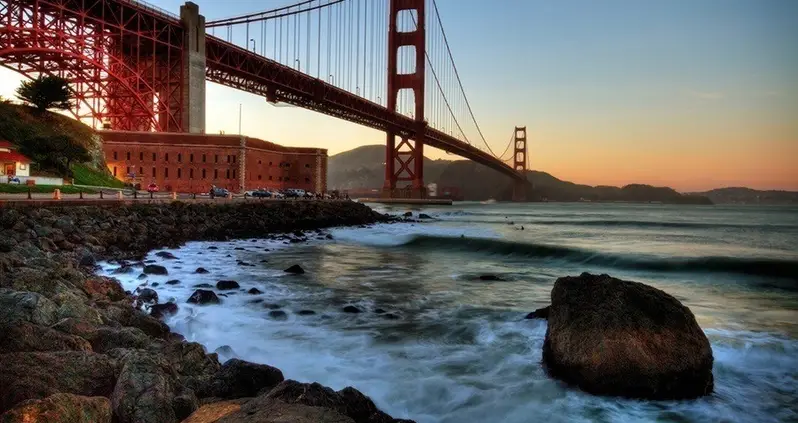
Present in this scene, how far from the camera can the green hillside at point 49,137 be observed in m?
29.6

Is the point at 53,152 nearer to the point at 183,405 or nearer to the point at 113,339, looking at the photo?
the point at 113,339

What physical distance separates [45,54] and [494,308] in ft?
149

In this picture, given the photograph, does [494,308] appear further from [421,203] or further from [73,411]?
[421,203]

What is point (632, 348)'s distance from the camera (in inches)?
219

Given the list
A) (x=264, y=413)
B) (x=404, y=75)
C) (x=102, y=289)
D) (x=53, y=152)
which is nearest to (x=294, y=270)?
(x=102, y=289)

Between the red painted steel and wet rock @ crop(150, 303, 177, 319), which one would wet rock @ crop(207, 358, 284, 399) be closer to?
wet rock @ crop(150, 303, 177, 319)

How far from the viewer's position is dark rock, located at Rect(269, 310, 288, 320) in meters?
9.12

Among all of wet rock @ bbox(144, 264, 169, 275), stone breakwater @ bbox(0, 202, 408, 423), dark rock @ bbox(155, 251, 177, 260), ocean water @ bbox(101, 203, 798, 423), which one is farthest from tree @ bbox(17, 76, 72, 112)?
stone breakwater @ bbox(0, 202, 408, 423)

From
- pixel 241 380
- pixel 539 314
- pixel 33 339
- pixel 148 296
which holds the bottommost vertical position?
pixel 539 314

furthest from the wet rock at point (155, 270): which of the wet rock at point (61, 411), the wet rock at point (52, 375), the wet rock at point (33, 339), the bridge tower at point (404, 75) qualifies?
the bridge tower at point (404, 75)

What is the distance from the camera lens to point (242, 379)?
4.72 m

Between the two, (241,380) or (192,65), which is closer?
(241,380)

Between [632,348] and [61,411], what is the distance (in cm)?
494

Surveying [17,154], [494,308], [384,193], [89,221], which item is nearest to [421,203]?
[384,193]
